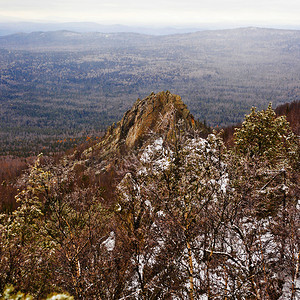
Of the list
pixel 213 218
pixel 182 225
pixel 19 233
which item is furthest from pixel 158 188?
pixel 19 233

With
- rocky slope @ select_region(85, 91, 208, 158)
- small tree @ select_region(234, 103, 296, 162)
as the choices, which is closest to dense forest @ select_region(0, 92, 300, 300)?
small tree @ select_region(234, 103, 296, 162)

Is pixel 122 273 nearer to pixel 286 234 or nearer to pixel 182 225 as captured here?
pixel 182 225

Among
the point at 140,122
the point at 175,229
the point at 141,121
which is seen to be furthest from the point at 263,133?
the point at 140,122

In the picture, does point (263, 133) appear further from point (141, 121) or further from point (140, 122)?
point (140, 122)

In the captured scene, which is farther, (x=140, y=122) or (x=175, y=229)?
(x=140, y=122)

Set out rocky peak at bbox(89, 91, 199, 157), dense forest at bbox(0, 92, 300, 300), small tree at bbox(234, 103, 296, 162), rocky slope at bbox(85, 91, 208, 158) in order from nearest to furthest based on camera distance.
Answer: dense forest at bbox(0, 92, 300, 300) < small tree at bbox(234, 103, 296, 162) < rocky peak at bbox(89, 91, 199, 157) < rocky slope at bbox(85, 91, 208, 158)

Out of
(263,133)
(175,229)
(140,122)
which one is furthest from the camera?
(140,122)

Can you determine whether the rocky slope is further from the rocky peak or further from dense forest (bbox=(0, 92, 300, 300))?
dense forest (bbox=(0, 92, 300, 300))

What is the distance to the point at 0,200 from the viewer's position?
62.9 m

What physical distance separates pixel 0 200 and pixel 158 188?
64.2 metres

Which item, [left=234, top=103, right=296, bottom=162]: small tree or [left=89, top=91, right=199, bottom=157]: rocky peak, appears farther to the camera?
[left=89, top=91, right=199, bottom=157]: rocky peak

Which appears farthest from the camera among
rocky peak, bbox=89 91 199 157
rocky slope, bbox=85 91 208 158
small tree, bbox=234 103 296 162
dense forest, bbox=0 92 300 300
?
rocky slope, bbox=85 91 208 158

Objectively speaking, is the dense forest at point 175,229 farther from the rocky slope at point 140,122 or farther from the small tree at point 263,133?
the rocky slope at point 140,122

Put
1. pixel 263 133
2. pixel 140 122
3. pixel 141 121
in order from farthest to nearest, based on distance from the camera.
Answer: pixel 140 122 < pixel 141 121 < pixel 263 133
